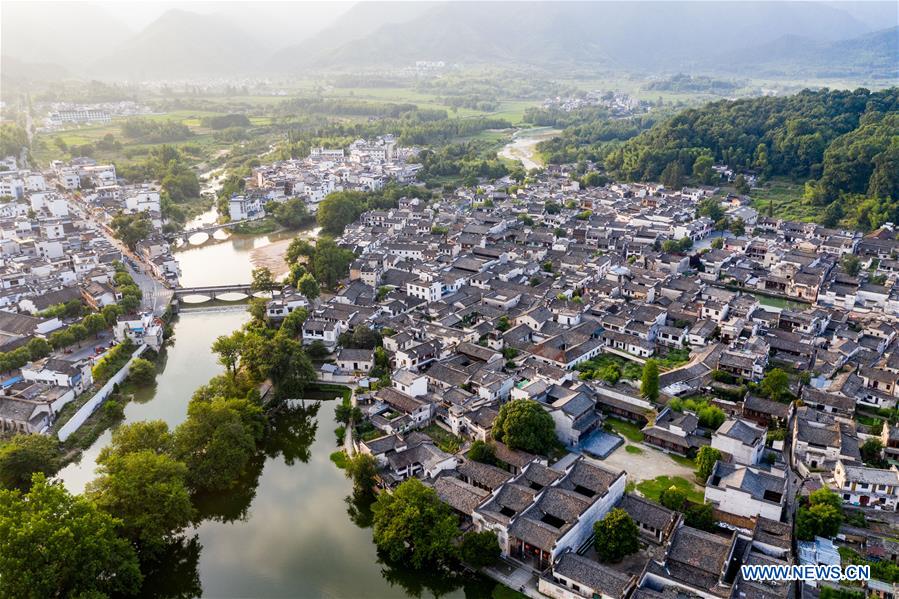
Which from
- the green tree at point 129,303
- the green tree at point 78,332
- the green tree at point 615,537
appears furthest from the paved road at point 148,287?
the green tree at point 615,537

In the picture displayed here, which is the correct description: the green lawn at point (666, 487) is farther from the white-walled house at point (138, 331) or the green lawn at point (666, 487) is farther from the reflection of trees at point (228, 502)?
the white-walled house at point (138, 331)

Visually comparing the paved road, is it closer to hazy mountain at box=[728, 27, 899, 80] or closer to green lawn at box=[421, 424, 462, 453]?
green lawn at box=[421, 424, 462, 453]

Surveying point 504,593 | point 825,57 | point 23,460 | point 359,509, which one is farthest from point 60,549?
point 825,57

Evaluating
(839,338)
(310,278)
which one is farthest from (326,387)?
(839,338)

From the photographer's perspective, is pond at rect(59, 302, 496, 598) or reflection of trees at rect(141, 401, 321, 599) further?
reflection of trees at rect(141, 401, 321, 599)

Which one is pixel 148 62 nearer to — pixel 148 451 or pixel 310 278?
pixel 310 278

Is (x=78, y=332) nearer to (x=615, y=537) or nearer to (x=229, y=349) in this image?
(x=229, y=349)

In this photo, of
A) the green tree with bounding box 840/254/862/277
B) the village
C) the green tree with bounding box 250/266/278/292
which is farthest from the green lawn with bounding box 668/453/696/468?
the green tree with bounding box 250/266/278/292
